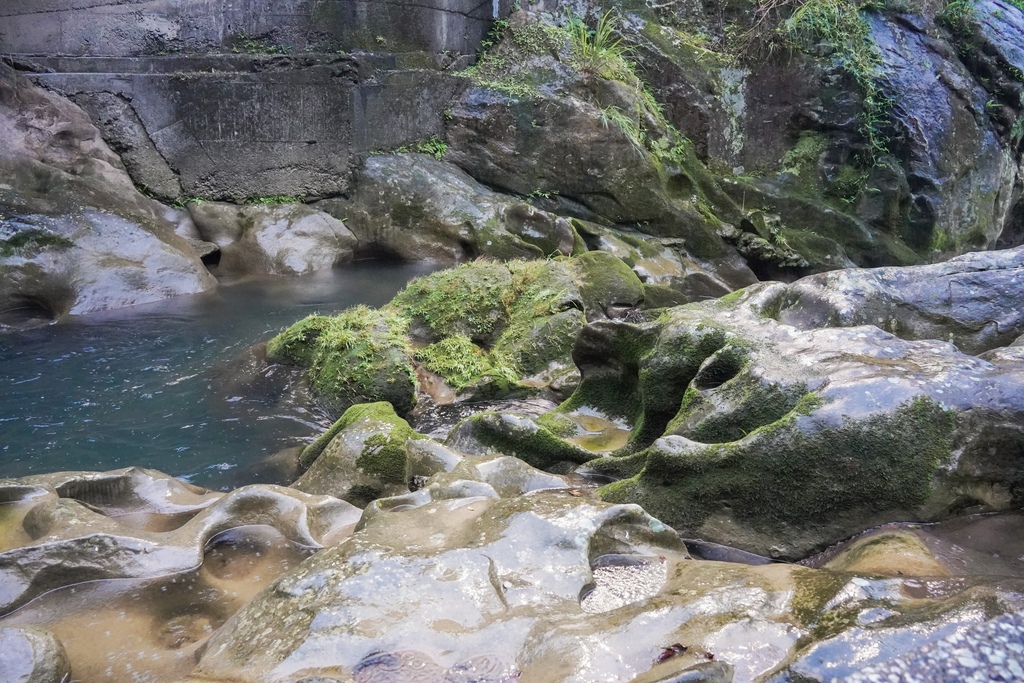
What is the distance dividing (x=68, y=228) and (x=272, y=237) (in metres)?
2.40

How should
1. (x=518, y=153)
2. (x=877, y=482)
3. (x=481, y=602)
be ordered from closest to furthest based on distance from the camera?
(x=481, y=602), (x=877, y=482), (x=518, y=153)

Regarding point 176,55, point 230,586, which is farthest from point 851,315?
point 176,55

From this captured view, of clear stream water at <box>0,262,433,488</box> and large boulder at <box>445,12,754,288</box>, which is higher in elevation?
large boulder at <box>445,12,754,288</box>

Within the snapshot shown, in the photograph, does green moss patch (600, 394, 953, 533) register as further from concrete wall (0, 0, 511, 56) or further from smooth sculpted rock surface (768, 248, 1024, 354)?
concrete wall (0, 0, 511, 56)

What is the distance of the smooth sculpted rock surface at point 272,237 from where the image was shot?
9.71 m

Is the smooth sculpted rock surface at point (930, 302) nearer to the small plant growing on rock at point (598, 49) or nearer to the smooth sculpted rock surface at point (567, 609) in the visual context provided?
the smooth sculpted rock surface at point (567, 609)

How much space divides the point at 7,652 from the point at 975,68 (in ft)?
51.8

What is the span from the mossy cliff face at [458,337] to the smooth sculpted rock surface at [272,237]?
3.07 metres

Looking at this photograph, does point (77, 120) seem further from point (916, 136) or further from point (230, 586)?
point (916, 136)

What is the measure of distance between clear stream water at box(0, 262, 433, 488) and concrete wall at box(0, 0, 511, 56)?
145 inches

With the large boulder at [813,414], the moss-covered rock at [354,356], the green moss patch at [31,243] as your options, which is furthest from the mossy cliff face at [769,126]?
the large boulder at [813,414]

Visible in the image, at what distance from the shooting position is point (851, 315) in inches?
168

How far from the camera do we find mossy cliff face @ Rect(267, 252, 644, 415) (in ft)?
19.7

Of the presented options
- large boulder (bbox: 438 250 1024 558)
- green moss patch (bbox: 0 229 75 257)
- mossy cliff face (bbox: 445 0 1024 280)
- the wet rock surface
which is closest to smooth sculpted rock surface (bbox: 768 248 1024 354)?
large boulder (bbox: 438 250 1024 558)
